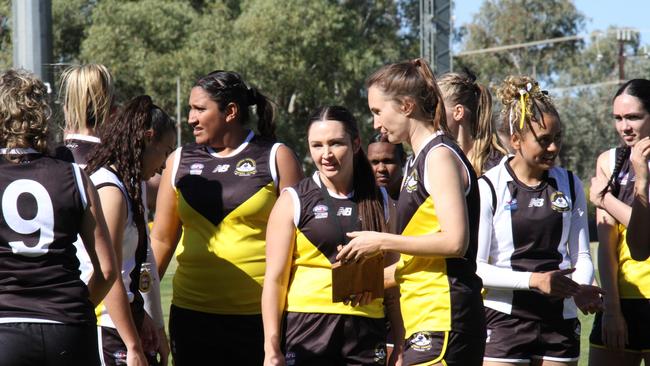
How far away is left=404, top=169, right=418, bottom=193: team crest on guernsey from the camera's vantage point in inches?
178

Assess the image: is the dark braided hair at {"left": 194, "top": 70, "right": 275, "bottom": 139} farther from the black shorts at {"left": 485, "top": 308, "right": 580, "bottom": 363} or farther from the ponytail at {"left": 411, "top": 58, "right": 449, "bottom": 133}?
the black shorts at {"left": 485, "top": 308, "right": 580, "bottom": 363}

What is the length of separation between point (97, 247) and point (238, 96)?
5.48 ft

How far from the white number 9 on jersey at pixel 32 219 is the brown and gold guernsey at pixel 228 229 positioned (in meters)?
1.51

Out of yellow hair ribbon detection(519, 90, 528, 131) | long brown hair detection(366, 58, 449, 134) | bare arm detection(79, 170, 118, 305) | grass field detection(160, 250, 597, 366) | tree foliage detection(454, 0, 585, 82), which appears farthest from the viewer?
tree foliage detection(454, 0, 585, 82)

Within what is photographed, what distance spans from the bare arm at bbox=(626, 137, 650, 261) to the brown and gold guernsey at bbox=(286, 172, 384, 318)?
1.32 metres

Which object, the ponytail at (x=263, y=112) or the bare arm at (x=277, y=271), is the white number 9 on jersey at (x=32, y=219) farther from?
the ponytail at (x=263, y=112)

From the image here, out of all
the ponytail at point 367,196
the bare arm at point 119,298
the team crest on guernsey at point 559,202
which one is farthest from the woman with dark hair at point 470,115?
the bare arm at point 119,298

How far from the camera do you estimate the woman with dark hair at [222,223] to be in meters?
5.74

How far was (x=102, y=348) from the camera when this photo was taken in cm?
518

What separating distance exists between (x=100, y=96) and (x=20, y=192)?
4.41 feet

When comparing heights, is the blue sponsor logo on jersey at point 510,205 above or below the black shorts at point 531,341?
above

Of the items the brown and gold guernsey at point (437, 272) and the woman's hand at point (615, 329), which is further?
the woman's hand at point (615, 329)

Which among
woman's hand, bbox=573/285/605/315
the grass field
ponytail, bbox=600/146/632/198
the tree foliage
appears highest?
the tree foliage

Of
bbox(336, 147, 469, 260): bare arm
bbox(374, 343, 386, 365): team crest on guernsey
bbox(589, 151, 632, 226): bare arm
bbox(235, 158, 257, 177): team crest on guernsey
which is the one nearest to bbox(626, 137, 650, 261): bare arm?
bbox(589, 151, 632, 226): bare arm
